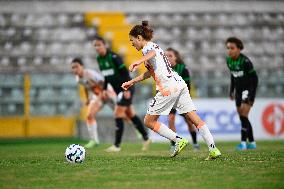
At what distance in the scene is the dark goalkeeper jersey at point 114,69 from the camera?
15094 millimetres

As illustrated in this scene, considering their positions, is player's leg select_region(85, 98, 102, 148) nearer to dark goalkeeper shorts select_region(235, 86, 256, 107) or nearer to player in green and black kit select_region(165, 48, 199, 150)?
player in green and black kit select_region(165, 48, 199, 150)

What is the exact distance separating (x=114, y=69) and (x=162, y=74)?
5058 millimetres

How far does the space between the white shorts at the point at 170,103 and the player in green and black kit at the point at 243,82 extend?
427 cm

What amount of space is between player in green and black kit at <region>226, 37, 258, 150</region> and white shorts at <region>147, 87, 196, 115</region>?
427 cm

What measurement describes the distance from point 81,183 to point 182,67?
7525 millimetres

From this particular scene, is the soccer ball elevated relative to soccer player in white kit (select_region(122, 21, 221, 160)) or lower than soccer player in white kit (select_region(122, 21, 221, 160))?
lower

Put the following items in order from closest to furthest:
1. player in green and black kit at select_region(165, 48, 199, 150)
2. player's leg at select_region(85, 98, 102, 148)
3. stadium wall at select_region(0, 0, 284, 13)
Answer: player in green and black kit at select_region(165, 48, 199, 150) < player's leg at select_region(85, 98, 102, 148) < stadium wall at select_region(0, 0, 284, 13)

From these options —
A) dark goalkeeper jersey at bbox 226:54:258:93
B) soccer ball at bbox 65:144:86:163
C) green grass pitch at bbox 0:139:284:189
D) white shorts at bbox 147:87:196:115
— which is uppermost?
dark goalkeeper jersey at bbox 226:54:258:93

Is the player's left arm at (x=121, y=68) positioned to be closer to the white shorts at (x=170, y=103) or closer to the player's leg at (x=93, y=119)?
the player's leg at (x=93, y=119)

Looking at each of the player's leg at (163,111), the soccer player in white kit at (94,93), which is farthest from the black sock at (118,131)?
the player's leg at (163,111)

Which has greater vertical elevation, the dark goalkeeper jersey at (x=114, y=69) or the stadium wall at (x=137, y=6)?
the stadium wall at (x=137, y=6)

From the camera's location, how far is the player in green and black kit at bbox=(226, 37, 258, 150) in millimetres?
14399

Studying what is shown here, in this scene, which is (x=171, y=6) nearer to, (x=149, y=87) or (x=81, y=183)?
(x=149, y=87)

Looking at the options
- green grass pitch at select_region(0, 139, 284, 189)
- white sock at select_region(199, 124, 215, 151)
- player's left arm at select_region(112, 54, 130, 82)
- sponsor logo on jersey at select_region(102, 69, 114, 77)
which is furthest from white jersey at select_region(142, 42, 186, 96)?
sponsor logo on jersey at select_region(102, 69, 114, 77)
